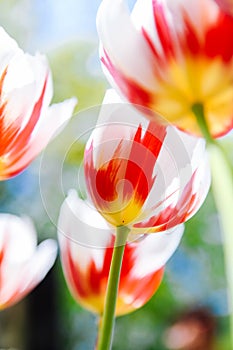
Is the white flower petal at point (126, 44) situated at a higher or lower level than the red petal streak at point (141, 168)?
higher

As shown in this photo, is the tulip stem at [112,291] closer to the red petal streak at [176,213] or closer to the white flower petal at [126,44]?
the red petal streak at [176,213]

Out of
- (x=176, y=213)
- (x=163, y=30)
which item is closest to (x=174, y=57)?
(x=163, y=30)

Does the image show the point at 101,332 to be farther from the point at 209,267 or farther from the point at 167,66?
the point at 167,66

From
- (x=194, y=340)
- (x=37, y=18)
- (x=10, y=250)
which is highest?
(x=37, y=18)

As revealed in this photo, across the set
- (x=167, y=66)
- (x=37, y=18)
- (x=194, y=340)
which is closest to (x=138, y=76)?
(x=167, y=66)

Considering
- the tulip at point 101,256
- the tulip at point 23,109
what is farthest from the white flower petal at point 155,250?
the tulip at point 23,109

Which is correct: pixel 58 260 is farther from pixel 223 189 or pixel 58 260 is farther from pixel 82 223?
pixel 223 189
